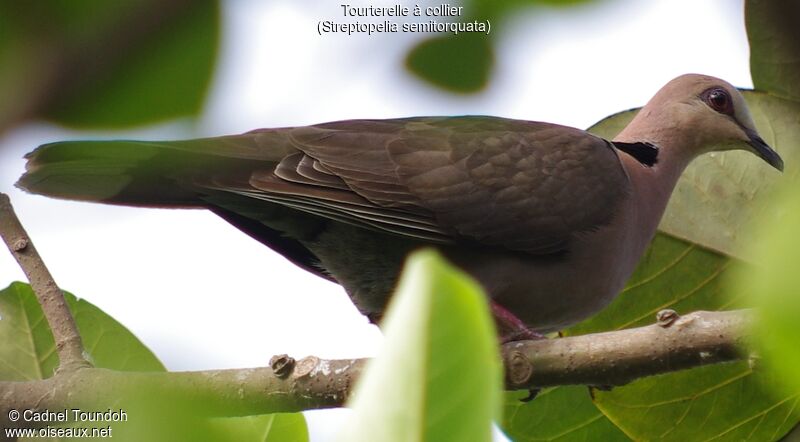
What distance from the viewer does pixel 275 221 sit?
3682 millimetres

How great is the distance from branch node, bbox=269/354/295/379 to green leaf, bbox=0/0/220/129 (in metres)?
1.95

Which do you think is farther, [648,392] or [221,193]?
[221,193]

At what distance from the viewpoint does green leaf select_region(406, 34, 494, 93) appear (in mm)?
1135

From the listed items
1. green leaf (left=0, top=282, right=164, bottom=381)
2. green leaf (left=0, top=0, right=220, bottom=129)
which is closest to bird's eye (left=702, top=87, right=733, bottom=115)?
green leaf (left=0, top=282, right=164, bottom=381)

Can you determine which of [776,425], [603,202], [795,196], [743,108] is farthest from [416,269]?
[743,108]

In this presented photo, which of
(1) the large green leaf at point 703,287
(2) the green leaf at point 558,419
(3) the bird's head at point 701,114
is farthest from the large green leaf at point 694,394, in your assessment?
(3) the bird's head at point 701,114

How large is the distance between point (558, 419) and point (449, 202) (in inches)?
36.4

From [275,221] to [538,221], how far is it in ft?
3.39

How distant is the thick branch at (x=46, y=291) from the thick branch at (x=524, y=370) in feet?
0.21

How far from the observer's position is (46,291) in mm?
2873

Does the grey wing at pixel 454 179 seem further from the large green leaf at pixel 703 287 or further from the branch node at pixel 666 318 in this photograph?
the branch node at pixel 666 318

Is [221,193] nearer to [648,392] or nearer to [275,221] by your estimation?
[275,221]

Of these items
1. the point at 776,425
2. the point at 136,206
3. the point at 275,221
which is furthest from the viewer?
the point at 275,221

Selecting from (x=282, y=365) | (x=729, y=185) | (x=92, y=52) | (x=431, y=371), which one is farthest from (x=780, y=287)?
(x=729, y=185)
